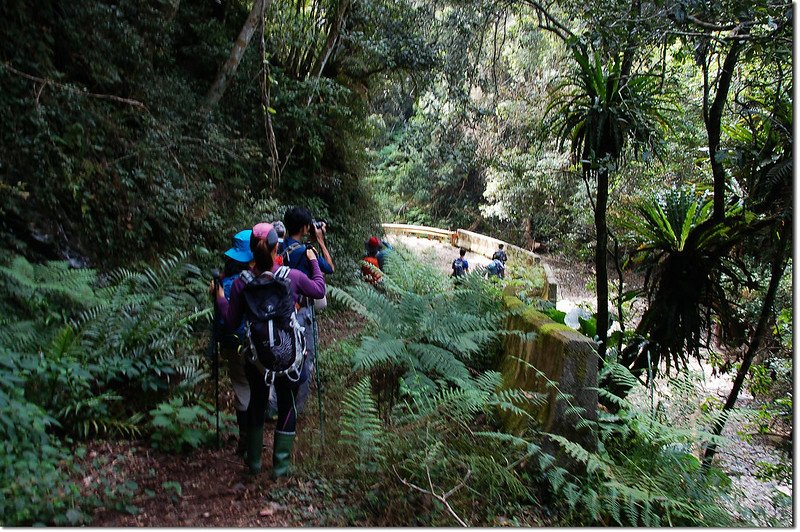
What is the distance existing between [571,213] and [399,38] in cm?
1136

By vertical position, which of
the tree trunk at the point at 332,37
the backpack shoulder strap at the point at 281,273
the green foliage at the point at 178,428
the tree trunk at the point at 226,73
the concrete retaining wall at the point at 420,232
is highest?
the tree trunk at the point at 332,37

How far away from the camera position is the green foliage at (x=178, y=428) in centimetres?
418

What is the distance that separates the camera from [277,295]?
3514 mm

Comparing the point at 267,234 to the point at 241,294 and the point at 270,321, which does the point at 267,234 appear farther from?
the point at 270,321

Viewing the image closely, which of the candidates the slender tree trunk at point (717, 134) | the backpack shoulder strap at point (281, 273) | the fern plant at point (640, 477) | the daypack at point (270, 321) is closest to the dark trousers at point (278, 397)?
the daypack at point (270, 321)

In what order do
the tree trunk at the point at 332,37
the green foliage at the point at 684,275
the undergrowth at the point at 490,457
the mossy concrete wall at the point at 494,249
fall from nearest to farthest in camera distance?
1. the undergrowth at the point at 490,457
2. the green foliage at the point at 684,275
3. the tree trunk at the point at 332,37
4. the mossy concrete wall at the point at 494,249

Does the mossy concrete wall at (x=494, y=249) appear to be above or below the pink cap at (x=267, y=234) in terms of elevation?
below

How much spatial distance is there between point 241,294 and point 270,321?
10.5 inches

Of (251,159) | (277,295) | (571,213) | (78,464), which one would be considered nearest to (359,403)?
(277,295)

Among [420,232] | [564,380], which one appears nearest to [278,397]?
[564,380]

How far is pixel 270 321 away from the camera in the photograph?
11.5ft

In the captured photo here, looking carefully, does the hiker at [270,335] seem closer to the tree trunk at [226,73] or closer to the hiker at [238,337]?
the hiker at [238,337]

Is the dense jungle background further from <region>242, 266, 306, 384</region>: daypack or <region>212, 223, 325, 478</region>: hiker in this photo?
<region>242, 266, 306, 384</region>: daypack

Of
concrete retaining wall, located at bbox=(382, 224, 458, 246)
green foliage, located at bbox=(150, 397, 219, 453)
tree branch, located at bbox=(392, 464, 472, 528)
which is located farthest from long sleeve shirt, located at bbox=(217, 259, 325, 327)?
concrete retaining wall, located at bbox=(382, 224, 458, 246)
